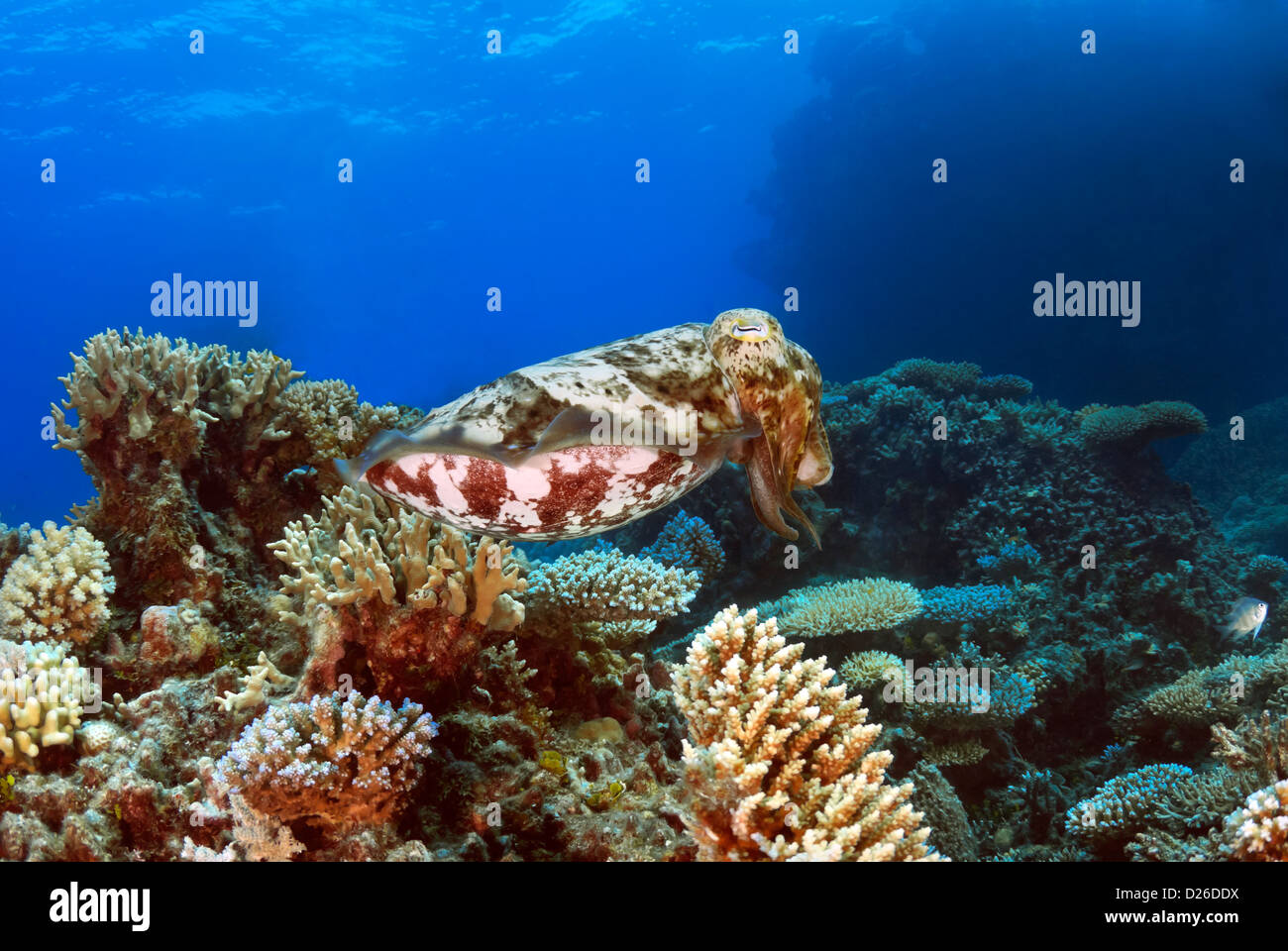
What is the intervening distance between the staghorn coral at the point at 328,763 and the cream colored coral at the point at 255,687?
0.38m

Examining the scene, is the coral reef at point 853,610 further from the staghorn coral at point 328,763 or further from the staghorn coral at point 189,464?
the staghorn coral at point 189,464

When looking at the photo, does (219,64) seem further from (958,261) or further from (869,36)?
(958,261)

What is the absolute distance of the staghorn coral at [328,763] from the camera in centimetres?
295

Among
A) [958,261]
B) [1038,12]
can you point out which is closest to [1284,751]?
[958,261]

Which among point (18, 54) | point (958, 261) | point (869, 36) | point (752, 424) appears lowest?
point (752, 424)

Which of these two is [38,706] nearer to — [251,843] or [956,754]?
[251,843]

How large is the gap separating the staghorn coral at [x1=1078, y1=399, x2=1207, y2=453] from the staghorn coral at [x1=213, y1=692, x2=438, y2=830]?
481 inches

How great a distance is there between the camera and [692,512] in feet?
35.8

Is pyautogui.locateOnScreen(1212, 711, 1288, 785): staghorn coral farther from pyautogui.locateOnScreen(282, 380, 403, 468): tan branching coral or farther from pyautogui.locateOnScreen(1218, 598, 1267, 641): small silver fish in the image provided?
pyautogui.locateOnScreen(282, 380, 403, 468): tan branching coral

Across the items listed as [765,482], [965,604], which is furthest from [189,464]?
[965,604]

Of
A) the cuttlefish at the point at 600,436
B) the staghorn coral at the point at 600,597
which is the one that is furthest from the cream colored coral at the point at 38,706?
the cuttlefish at the point at 600,436
